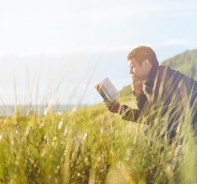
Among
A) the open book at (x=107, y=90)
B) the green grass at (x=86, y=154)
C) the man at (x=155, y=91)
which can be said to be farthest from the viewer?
the open book at (x=107, y=90)

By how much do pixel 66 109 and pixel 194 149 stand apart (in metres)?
1.24

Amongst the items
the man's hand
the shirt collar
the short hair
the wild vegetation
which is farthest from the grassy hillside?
the wild vegetation

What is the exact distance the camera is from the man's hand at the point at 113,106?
216 inches

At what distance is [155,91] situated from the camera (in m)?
5.35

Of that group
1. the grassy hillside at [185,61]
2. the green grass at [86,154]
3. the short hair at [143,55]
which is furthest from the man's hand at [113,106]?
the grassy hillside at [185,61]

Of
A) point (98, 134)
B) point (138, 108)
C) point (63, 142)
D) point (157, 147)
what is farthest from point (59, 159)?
point (138, 108)

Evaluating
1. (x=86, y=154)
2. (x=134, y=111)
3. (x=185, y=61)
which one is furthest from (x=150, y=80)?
(x=185, y=61)

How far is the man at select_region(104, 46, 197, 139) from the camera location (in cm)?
512

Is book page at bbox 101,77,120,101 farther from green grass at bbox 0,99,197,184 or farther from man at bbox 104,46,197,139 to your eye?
green grass at bbox 0,99,197,184

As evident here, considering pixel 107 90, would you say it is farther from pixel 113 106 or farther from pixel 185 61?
pixel 185 61

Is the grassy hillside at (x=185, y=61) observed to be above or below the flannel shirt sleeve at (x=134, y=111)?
above

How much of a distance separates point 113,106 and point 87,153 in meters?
1.42

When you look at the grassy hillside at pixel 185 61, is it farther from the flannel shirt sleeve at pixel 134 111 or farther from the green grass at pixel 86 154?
the green grass at pixel 86 154

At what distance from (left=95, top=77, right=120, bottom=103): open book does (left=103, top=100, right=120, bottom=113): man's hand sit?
0.04 metres
